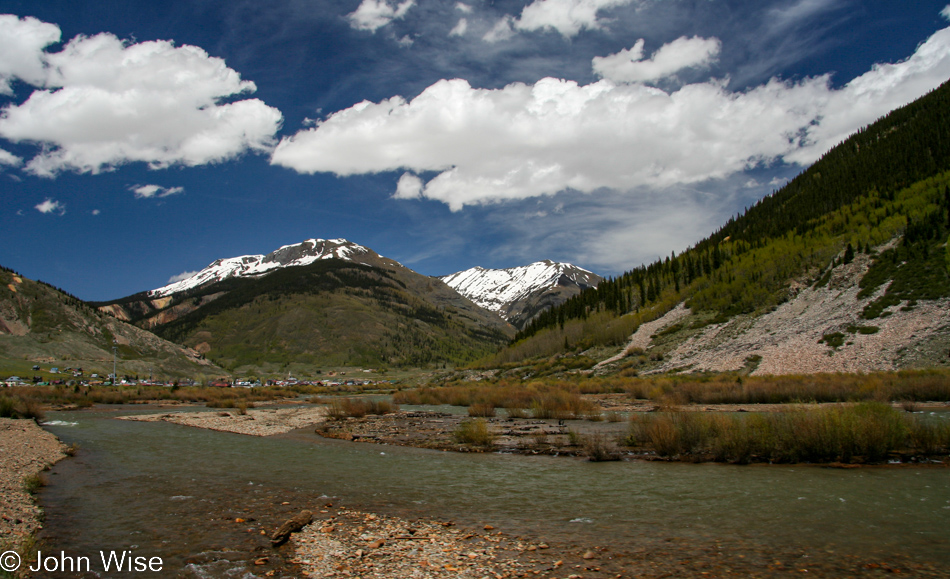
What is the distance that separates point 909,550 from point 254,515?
515 inches

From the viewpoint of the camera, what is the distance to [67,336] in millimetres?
120312

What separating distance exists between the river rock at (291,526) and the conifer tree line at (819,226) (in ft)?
204

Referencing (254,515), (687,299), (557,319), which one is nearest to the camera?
(254,515)

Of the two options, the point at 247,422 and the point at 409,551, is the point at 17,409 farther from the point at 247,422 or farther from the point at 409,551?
the point at 409,551

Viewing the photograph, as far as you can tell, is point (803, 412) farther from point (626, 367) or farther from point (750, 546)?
point (626, 367)

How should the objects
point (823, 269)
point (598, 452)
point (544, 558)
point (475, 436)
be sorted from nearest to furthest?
point (544, 558), point (598, 452), point (475, 436), point (823, 269)

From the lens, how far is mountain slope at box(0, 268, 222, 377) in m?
108

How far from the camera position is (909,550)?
7.97 metres

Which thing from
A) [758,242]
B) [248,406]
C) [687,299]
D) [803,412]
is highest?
[758,242]

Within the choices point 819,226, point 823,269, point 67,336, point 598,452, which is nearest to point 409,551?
point 598,452

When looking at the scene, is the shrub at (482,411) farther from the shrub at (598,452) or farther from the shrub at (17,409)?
the shrub at (17,409)

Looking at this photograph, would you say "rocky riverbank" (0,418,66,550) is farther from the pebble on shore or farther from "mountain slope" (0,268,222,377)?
"mountain slope" (0,268,222,377)

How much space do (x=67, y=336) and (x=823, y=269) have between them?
540 feet

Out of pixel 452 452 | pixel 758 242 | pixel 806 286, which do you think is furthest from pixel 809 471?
pixel 758 242
